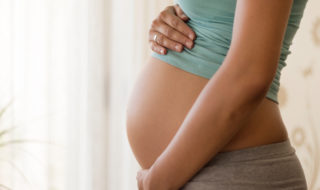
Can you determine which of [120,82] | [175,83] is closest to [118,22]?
[120,82]

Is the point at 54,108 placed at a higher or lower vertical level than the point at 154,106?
lower

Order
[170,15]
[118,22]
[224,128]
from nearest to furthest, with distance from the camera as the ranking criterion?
[224,128] < [170,15] < [118,22]

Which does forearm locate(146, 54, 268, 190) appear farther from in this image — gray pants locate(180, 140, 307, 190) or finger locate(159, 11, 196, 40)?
finger locate(159, 11, 196, 40)

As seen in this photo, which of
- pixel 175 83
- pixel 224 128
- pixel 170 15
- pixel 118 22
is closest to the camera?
pixel 224 128

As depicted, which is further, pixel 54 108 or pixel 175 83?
pixel 54 108

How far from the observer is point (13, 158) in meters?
2.17

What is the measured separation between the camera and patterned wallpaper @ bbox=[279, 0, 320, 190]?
210 cm

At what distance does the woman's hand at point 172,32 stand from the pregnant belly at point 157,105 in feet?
0.11

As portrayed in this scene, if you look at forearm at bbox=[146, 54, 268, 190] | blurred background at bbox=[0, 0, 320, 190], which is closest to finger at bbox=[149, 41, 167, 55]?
forearm at bbox=[146, 54, 268, 190]

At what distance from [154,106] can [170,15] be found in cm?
21

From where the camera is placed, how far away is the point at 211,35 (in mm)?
863

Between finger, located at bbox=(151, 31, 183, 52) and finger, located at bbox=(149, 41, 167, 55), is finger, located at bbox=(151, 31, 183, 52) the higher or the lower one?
the higher one

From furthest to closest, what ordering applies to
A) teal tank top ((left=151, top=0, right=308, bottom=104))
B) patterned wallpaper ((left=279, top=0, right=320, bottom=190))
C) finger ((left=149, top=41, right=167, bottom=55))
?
patterned wallpaper ((left=279, top=0, right=320, bottom=190)) → finger ((left=149, top=41, right=167, bottom=55)) → teal tank top ((left=151, top=0, right=308, bottom=104))

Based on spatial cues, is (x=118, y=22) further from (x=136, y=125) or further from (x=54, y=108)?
(x=136, y=125)
